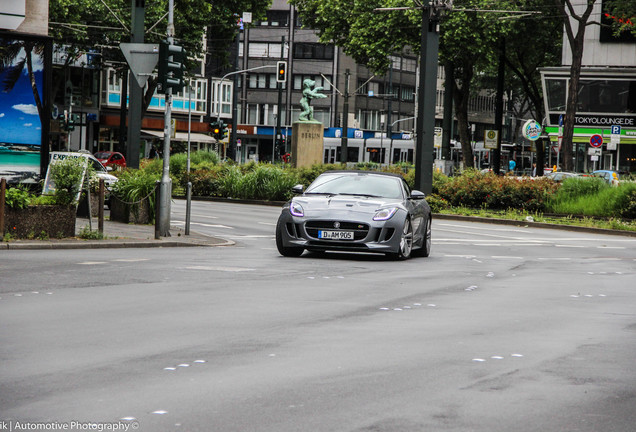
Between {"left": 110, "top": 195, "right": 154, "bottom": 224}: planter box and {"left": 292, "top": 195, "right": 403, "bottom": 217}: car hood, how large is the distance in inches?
274

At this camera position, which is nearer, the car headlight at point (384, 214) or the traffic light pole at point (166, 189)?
the car headlight at point (384, 214)

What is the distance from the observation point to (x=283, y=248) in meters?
17.0

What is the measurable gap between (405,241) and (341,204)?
3.96ft

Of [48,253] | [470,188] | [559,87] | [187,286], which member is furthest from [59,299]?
[559,87]

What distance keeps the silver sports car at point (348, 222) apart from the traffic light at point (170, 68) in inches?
156

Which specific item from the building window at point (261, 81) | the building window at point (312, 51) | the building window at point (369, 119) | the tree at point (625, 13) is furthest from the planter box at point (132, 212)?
the building window at point (261, 81)

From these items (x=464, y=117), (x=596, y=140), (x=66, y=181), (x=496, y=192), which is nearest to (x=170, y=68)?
(x=66, y=181)

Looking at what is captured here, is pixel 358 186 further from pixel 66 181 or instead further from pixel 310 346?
pixel 310 346

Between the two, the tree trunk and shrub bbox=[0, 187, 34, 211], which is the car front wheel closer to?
shrub bbox=[0, 187, 34, 211]

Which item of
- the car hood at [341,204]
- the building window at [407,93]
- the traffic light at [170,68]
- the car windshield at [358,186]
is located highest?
the building window at [407,93]

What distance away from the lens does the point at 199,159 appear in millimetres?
47438

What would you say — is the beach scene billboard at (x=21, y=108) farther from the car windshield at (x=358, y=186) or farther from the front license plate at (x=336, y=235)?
the front license plate at (x=336, y=235)

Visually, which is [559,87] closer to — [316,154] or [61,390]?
[316,154]

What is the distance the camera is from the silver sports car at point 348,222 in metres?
16.5
